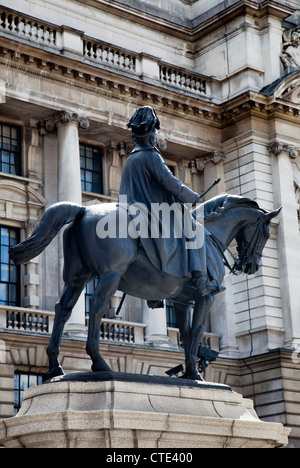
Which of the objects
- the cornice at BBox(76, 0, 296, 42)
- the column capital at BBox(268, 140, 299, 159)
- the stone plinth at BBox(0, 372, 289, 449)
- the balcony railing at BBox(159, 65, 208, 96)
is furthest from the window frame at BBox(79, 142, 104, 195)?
the stone plinth at BBox(0, 372, 289, 449)

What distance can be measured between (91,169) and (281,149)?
7.01 meters

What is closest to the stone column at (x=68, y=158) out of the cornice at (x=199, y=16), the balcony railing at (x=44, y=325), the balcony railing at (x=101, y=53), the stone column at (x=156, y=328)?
the balcony railing at (x=44, y=325)

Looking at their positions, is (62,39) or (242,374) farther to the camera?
(242,374)

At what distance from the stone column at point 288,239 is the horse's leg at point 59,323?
68.1ft

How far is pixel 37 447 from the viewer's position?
9.41 meters

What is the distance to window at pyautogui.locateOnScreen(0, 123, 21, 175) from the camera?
29.1 meters

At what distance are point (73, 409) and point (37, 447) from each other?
544mm

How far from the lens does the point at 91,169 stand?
31.4 meters

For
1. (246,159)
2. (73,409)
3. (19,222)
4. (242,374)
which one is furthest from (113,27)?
(73,409)

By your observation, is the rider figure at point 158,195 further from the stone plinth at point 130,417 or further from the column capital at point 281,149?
the column capital at point 281,149

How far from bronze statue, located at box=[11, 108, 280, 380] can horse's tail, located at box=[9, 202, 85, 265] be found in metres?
0.01

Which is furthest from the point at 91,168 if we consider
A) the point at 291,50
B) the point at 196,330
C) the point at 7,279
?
the point at 196,330
